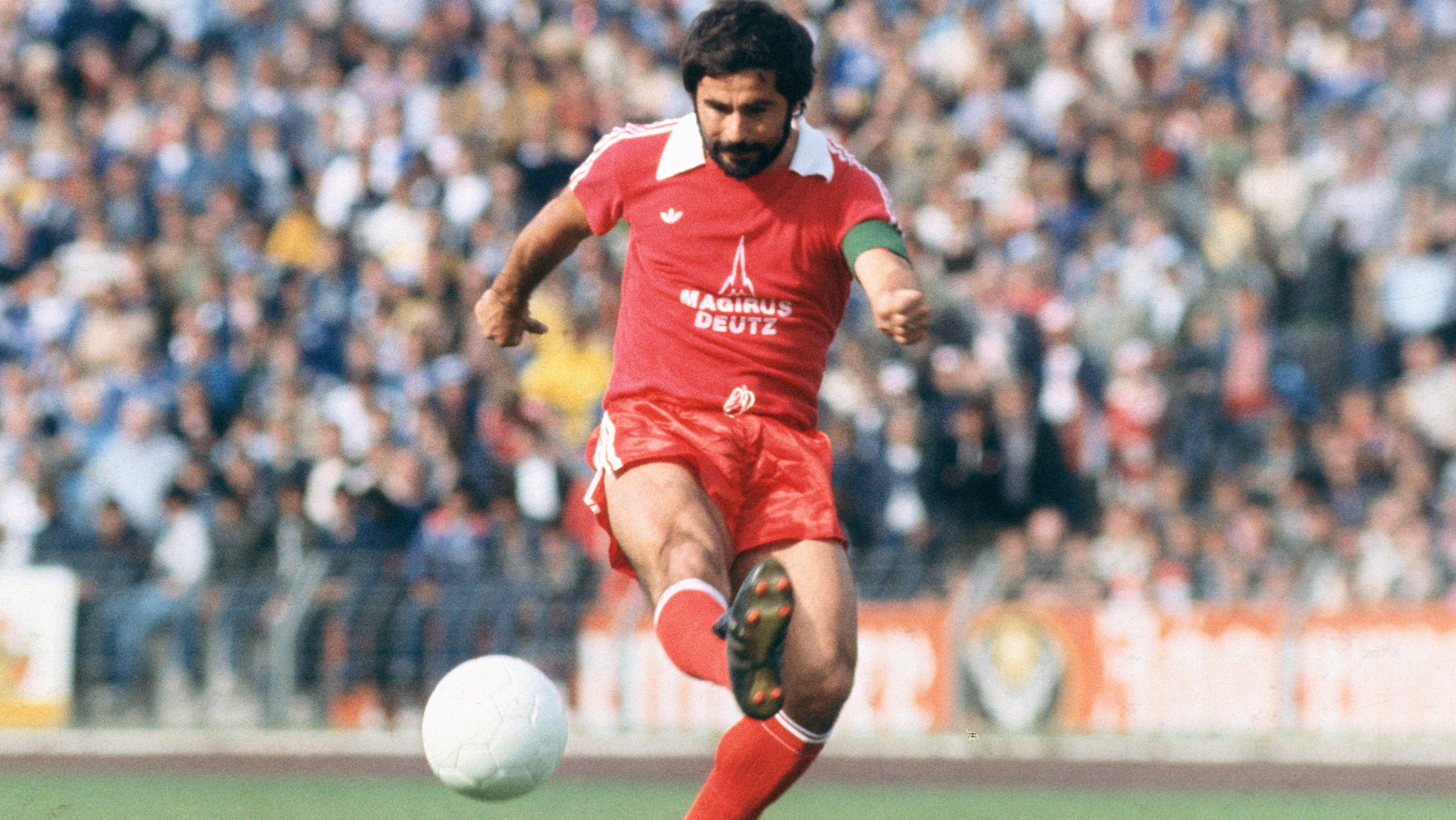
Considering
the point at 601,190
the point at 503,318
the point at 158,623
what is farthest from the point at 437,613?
the point at 601,190

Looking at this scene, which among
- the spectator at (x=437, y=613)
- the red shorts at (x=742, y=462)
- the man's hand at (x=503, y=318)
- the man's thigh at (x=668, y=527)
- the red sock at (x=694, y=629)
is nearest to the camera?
the red sock at (x=694, y=629)

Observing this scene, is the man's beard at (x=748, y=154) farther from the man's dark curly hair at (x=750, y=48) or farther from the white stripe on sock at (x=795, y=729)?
the white stripe on sock at (x=795, y=729)

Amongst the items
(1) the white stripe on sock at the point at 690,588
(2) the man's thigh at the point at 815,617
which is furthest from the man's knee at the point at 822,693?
(1) the white stripe on sock at the point at 690,588

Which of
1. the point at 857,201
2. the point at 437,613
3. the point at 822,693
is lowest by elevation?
the point at 437,613

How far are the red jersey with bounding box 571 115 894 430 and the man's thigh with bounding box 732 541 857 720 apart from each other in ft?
1.42

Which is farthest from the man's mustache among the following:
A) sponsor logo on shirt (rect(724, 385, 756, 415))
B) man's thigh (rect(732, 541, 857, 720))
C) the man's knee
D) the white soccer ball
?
the white soccer ball

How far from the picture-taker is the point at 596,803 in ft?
32.7

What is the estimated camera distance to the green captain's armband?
623cm

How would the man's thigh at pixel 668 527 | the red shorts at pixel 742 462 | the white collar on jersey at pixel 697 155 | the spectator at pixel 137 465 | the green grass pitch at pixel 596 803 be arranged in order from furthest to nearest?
the spectator at pixel 137 465 → the green grass pitch at pixel 596 803 → the white collar on jersey at pixel 697 155 → the red shorts at pixel 742 462 → the man's thigh at pixel 668 527

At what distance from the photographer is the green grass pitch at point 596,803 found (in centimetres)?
925

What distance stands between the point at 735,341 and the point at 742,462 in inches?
14.3

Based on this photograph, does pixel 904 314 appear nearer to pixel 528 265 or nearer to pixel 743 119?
pixel 743 119

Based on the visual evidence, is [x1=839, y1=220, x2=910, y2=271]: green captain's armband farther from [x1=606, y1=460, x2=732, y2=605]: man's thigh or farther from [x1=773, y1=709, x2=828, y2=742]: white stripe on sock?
[x1=773, y1=709, x2=828, y2=742]: white stripe on sock

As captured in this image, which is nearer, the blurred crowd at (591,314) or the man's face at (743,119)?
the man's face at (743,119)
